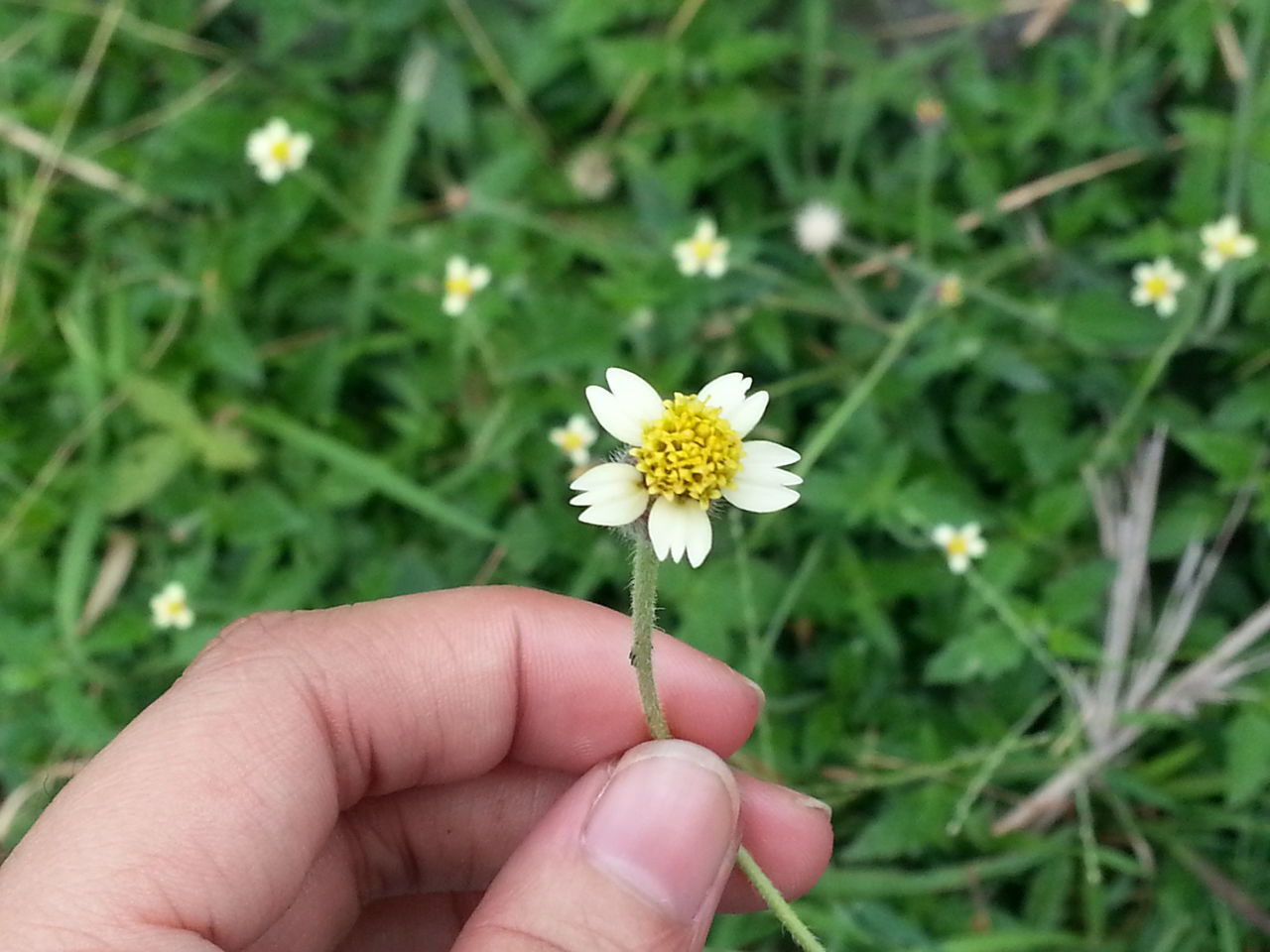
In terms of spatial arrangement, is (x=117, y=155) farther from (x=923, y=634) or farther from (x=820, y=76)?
(x=923, y=634)

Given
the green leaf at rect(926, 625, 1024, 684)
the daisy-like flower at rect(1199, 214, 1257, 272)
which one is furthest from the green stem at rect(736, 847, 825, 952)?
the daisy-like flower at rect(1199, 214, 1257, 272)

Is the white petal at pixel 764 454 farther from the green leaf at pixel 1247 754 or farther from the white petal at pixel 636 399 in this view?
the green leaf at pixel 1247 754

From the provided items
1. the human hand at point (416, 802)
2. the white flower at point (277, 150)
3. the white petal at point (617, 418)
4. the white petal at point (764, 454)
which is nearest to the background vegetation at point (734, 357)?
the white flower at point (277, 150)

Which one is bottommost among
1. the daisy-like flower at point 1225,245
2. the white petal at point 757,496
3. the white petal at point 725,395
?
the daisy-like flower at point 1225,245

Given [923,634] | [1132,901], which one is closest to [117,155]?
[923,634]

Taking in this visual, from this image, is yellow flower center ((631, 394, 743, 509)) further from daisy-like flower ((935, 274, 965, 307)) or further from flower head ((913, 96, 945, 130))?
flower head ((913, 96, 945, 130))

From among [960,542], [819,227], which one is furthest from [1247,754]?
[819,227]

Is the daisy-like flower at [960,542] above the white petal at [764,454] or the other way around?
the other way around
